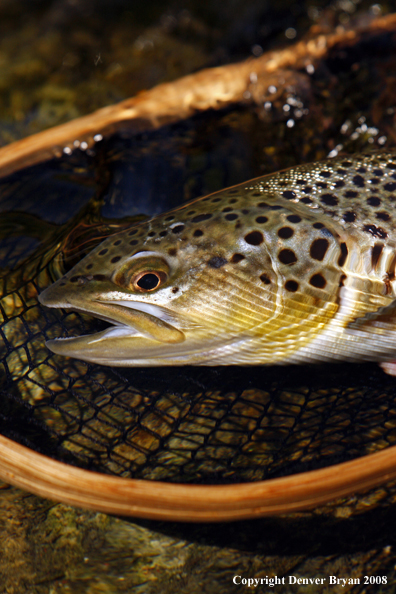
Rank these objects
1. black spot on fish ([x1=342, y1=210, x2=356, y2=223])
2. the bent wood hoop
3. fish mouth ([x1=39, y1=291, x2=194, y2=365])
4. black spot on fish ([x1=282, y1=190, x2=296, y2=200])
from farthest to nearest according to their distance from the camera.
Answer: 1. black spot on fish ([x1=282, y1=190, x2=296, y2=200])
2. black spot on fish ([x1=342, y1=210, x2=356, y2=223])
3. fish mouth ([x1=39, y1=291, x2=194, y2=365])
4. the bent wood hoop

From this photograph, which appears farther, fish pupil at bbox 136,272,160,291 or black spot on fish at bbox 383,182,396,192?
black spot on fish at bbox 383,182,396,192

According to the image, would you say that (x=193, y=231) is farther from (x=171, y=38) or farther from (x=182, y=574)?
(x=171, y=38)

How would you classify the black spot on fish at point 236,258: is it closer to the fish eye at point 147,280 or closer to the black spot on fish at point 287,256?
the black spot on fish at point 287,256

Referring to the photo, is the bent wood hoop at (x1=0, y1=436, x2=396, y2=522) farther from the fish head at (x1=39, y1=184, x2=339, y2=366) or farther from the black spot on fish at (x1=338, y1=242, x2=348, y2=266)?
the black spot on fish at (x1=338, y1=242, x2=348, y2=266)

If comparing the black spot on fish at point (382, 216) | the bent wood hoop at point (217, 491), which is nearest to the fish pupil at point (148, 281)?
the bent wood hoop at point (217, 491)

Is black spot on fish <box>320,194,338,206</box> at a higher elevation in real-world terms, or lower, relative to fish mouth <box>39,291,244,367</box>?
higher

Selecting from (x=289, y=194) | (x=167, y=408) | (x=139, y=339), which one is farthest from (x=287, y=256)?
(x=167, y=408)

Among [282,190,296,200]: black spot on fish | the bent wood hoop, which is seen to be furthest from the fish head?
the bent wood hoop

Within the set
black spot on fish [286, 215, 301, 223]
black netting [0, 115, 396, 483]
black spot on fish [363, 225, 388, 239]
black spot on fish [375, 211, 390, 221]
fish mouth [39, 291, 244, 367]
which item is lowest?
black netting [0, 115, 396, 483]
